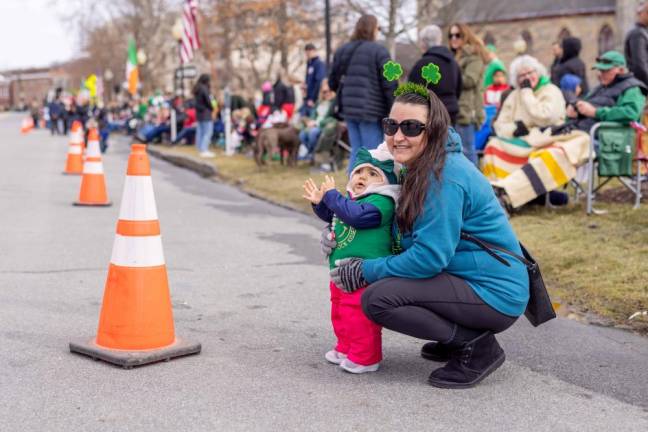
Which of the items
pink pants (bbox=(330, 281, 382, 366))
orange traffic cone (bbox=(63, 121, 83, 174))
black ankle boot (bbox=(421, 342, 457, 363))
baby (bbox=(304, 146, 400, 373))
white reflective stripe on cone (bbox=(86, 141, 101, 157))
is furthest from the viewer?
orange traffic cone (bbox=(63, 121, 83, 174))

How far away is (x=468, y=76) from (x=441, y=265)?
6.39 meters

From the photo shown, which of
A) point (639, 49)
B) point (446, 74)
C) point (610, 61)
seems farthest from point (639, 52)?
point (446, 74)

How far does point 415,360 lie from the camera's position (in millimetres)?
4738

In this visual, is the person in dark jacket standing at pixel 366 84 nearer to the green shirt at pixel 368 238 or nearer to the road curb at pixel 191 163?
the green shirt at pixel 368 238

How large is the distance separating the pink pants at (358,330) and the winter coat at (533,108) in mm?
6027

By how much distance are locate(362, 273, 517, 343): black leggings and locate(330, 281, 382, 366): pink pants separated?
196 mm

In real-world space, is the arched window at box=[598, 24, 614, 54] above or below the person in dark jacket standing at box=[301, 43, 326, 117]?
above

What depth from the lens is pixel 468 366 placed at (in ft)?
14.1

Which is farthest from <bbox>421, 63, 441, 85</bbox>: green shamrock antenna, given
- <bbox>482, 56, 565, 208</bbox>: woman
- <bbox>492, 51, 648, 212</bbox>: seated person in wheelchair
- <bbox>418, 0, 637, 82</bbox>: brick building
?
<bbox>418, 0, 637, 82</bbox>: brick building

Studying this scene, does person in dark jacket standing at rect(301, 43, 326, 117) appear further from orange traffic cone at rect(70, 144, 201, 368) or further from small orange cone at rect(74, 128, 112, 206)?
orange traffic cone at rect(70, 144, 201, 368)

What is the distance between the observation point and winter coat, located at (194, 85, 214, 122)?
20859 millimetres

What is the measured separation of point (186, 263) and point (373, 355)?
339cm

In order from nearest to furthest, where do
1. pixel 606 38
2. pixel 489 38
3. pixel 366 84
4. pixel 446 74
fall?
pixel 446 74 → pixel 366 84 → pixel 489 38 → pixel 606 38

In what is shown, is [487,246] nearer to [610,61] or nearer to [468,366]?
[468,366]
